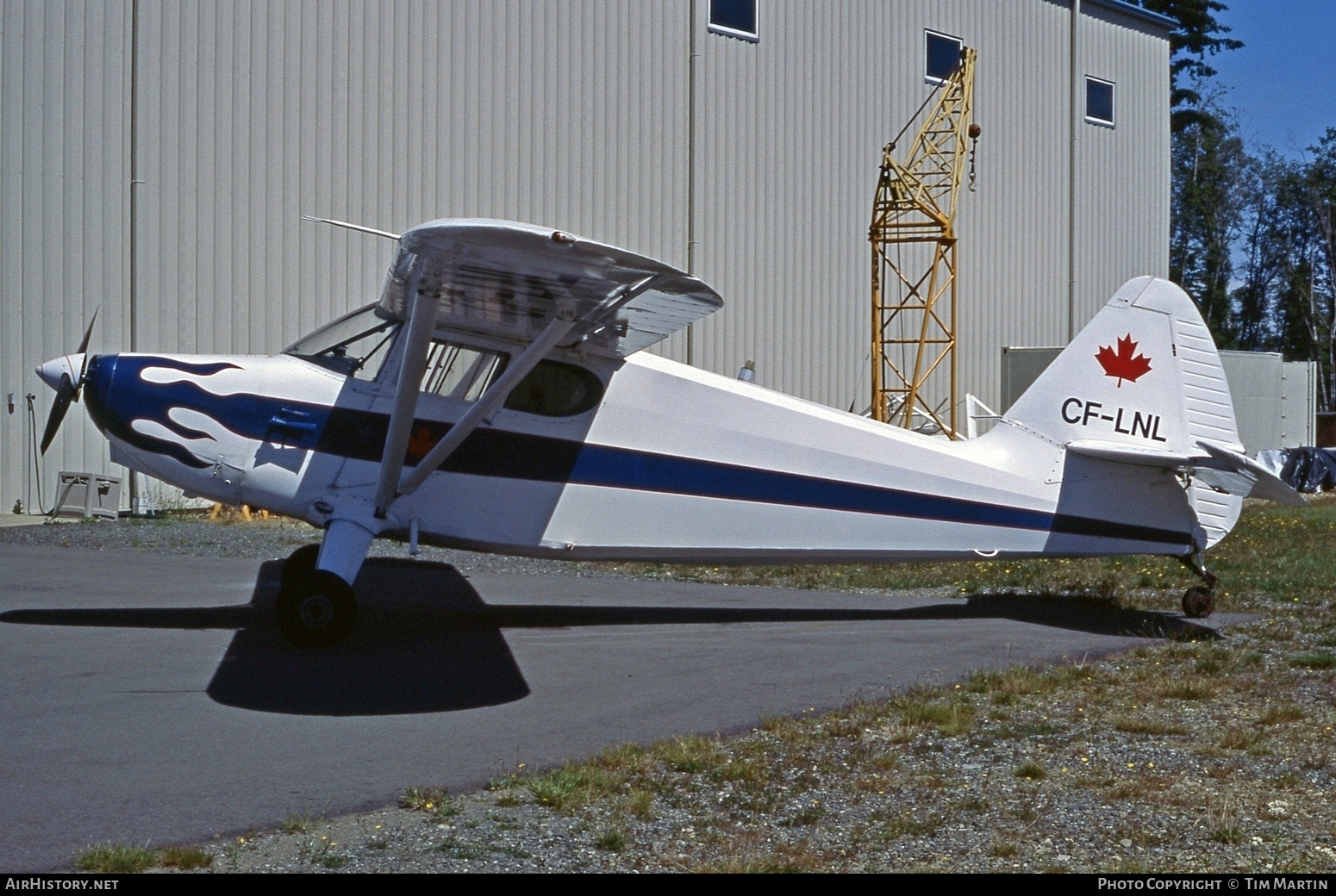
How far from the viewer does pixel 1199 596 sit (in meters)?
10.1

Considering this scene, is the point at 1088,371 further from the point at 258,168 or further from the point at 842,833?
the point at 258,168

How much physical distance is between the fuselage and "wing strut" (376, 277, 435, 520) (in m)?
0.20

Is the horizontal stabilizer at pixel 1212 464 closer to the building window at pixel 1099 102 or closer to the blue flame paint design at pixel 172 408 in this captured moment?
the blue flame paint design at pixel 172 408

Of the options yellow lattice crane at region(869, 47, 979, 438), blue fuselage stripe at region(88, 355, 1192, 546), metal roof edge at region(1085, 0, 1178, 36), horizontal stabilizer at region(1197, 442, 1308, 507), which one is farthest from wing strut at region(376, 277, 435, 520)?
metal roof edge at region(1085, 0, 1178, 36)

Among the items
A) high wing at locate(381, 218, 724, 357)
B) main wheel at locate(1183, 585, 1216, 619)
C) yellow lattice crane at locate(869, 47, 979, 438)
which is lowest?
main wheel at locate(1183, 585, 1216, 619)

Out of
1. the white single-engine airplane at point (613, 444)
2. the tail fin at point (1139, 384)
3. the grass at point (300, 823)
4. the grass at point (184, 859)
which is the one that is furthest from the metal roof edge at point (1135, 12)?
the grass at point (184, 859)

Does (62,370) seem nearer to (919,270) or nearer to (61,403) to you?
(61,403)

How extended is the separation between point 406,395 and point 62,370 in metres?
2.42

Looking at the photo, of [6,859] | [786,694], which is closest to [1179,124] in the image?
[786,694]

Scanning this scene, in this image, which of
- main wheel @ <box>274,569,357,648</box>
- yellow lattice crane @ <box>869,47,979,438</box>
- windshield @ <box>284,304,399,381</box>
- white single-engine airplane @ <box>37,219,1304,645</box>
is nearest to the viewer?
main wheel @ <box>274,569,357,648</box>

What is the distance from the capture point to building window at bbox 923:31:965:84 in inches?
1084

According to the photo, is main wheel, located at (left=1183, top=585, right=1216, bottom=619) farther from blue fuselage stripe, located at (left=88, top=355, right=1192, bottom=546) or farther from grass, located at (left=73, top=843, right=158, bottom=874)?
grass, located at (left=73, top=843, right=158, bottom=874)

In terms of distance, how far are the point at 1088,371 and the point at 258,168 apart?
13430mm

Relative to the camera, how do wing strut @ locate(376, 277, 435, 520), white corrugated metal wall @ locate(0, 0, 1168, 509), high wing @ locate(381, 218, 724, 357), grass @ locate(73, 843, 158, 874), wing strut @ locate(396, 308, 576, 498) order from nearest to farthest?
grass @ locate(73, 843, 158, 874) < high wing @ locate(381, 218, 724, 357) < wing strut @ locate(376, 277, 435, 520) < wing strut @ locate(396, 308, 576, 498) < white corrugated metal wall @ locate(0, 0, 1168, 509)
